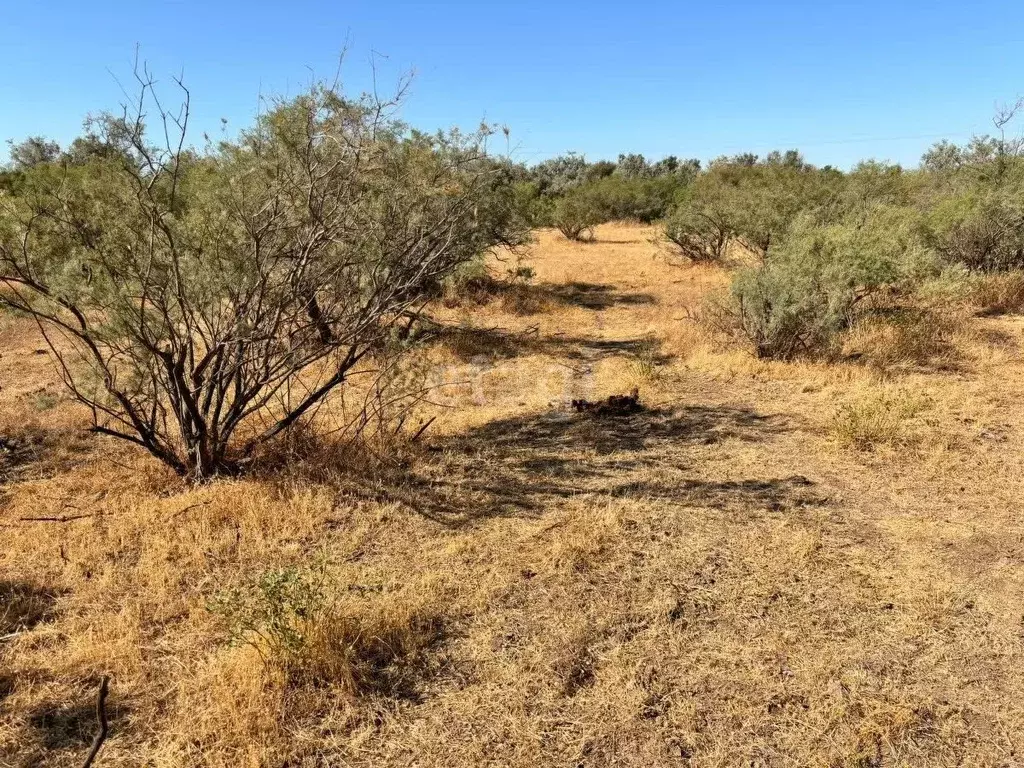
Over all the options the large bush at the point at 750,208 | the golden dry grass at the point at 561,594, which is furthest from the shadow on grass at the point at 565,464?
the large bush at the point at 750,208

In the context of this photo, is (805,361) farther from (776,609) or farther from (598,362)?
(776,609)

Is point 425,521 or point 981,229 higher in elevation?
point 981,229

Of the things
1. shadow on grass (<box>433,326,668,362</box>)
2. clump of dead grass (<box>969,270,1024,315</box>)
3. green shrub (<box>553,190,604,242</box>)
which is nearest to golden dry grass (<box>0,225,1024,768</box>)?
shadow on grass (<box>433,326,668,362</box>)

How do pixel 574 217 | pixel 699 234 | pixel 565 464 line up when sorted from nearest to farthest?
pixel 565 464
pixel 699 234
pixel 574 217

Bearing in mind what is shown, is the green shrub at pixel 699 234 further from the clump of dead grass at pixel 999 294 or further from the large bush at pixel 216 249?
the large bush at pixel 216 249

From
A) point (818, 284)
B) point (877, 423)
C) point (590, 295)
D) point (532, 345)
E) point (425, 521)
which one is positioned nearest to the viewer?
point (425, 521)

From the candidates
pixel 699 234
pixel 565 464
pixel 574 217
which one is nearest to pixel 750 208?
pixel 699 234

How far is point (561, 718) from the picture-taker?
8.95ft

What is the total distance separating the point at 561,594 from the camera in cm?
363

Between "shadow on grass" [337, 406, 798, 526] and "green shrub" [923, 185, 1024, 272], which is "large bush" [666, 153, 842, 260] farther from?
"shadow on grass" [337, 406, 798, 526]

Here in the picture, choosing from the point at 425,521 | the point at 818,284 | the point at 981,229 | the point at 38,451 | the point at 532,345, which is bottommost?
the point at 425,521

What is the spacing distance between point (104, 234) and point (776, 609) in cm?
509

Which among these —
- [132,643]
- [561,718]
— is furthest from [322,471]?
[561,718]

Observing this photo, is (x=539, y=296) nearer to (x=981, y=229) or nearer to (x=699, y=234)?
(x=699, y=234)
